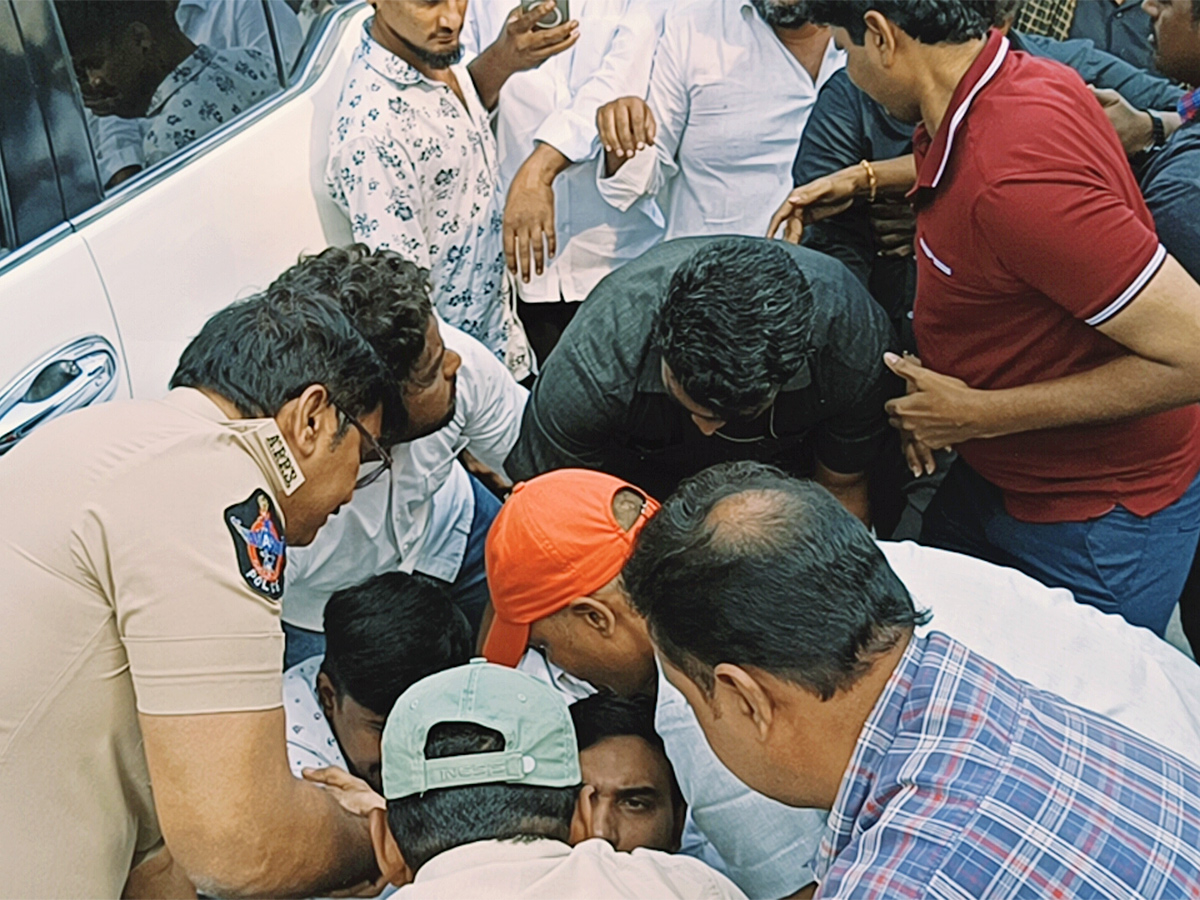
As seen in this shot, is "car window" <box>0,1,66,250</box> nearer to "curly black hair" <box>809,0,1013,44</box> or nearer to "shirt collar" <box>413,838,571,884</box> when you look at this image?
"shirt collar" <box>413,838,571,884</box>

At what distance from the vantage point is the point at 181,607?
49.6 inches

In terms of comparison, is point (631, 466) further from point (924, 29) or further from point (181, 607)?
point (181, 607)

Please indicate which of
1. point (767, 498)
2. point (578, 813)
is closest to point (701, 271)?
point (767, 498)

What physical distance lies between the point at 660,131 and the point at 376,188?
950 millimetres

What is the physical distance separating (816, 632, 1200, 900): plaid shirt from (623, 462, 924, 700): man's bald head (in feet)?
0.19

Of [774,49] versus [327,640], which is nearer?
[327,640]

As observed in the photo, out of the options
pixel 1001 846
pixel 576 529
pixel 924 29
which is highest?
pixel 924 29

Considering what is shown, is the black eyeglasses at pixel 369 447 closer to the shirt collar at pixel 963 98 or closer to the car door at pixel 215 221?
the car door at pixel 215 221

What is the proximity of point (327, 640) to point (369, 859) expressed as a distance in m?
0.64

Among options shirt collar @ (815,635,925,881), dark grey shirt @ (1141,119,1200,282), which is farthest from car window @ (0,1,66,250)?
dark grey shirt @ (1141,119,1200,282)

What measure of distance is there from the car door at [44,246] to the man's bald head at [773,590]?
3.07 ft

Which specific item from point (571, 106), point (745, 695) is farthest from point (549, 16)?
point (745, 695)

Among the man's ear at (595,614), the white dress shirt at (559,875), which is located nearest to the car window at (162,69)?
the man's ear at (595,614)

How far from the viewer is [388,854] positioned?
148 centimetres
